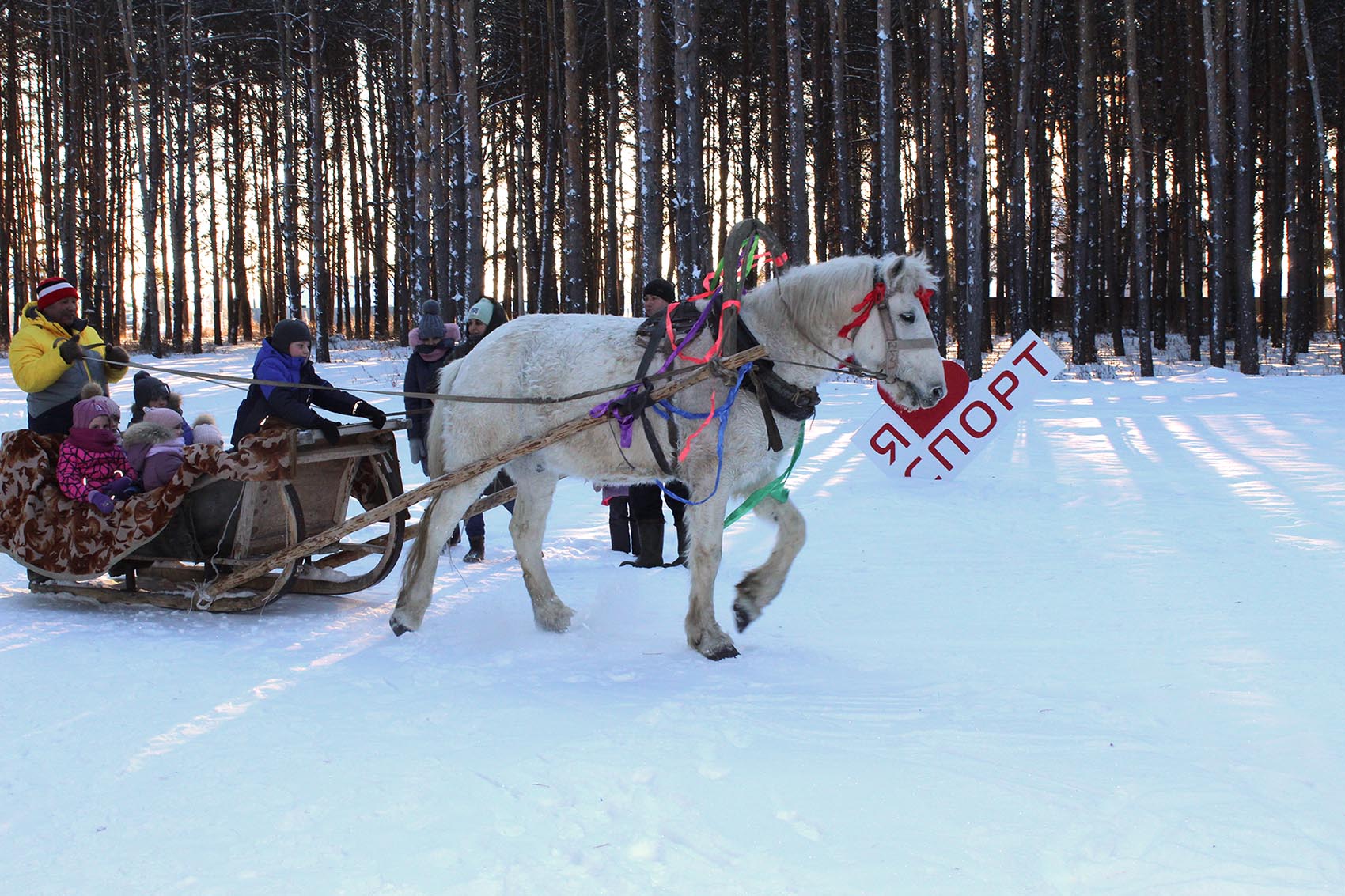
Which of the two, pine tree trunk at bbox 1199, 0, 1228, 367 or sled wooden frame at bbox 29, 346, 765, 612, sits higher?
pine tree trunk at bbox 1199, 0, 1228, 367

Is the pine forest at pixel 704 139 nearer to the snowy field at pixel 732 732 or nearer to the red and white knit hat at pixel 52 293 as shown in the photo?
the red and white knit hat at pixel 52 293

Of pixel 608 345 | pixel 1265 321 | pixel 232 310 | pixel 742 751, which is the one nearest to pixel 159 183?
pixel 232 310

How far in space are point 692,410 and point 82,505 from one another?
11.2ft

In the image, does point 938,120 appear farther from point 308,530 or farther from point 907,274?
point 308,530

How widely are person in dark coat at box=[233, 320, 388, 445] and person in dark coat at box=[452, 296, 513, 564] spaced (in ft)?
4.28

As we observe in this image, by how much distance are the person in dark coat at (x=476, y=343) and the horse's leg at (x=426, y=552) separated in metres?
1.50

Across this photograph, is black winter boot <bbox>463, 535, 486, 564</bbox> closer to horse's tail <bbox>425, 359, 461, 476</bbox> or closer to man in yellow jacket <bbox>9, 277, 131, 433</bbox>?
horse's tail <bbox>425, 359, 461, 476</bbox>

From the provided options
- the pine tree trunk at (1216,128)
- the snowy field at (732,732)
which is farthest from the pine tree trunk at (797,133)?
the snowy field at (732,732)

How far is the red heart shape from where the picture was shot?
8641mm

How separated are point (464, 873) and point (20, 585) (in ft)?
16.4

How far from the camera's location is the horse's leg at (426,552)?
5.23 m

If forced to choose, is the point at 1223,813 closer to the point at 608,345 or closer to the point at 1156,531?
the point at 608,345

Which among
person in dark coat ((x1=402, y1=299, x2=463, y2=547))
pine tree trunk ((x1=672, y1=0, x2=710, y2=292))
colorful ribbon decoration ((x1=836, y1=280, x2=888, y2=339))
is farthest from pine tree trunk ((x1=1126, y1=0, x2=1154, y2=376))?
colorful ribbon decoration ((x1=836, y1=280, x2=888, y2=339))

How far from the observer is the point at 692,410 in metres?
4.76
